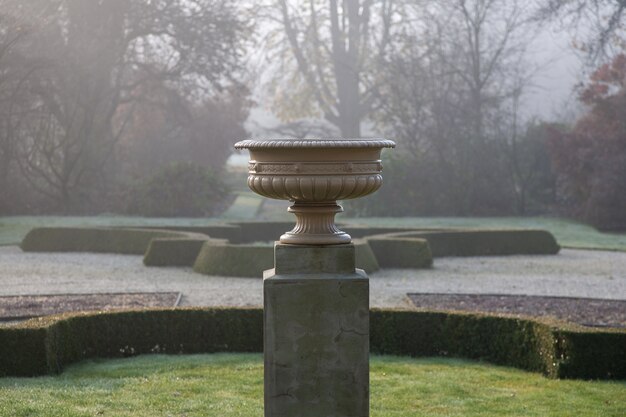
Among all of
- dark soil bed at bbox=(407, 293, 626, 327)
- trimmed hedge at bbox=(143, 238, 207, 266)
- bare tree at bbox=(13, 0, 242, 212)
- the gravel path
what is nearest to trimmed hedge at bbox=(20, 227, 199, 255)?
the gravel path

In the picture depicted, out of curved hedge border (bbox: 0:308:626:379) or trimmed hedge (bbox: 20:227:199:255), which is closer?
curved hedge border (bbox: 0:308:626:379)

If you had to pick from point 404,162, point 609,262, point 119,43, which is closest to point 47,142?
point 119,43

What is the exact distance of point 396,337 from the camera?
9281mm

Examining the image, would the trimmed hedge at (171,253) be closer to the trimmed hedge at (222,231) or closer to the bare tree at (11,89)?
the trimmed hedge at (222,231)

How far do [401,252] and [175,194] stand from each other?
13.1 m

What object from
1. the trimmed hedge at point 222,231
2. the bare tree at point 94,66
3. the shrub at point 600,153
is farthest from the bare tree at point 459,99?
the trimmed hedge at point 222,231

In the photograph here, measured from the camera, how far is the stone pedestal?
17.0 feet

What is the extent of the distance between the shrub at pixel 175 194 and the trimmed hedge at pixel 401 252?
12.6m

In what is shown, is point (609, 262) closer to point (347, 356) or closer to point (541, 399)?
point (541, 399)

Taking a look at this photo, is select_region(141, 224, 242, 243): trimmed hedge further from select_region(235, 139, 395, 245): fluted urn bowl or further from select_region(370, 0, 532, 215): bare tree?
select_region(235, 139, 395, 245): fluted urn bowl

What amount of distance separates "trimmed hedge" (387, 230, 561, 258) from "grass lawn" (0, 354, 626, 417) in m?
9.91

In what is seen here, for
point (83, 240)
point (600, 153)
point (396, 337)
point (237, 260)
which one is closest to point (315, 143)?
point (396, 337)

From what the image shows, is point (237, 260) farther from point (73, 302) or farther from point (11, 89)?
point (11, 89)

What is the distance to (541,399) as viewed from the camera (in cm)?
715
